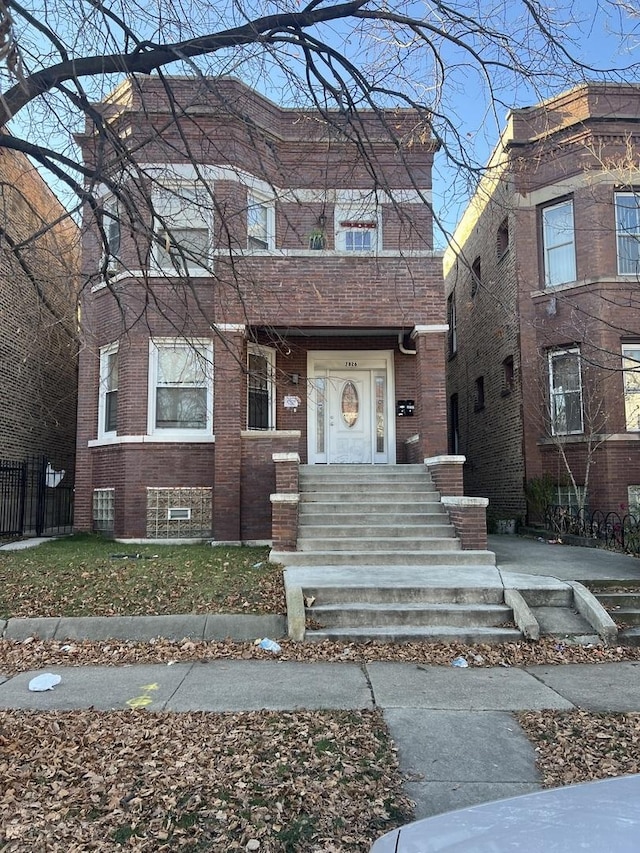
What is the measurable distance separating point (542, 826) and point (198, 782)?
2361mm

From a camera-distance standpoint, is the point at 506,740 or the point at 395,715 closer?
the point at 506,740

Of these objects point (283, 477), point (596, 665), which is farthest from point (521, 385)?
point (596, 665)

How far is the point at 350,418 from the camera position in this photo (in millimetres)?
13055

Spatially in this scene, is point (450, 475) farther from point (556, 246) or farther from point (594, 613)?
point (556, 246)

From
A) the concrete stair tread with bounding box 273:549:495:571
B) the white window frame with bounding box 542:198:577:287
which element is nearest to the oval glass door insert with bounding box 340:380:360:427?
the concrete stair tread with bounding box 273:549:495:571

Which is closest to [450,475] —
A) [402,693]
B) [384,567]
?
[384,567]

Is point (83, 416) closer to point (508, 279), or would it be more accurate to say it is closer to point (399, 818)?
point (508, 279)

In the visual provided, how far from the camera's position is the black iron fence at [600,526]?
10586 millimetres

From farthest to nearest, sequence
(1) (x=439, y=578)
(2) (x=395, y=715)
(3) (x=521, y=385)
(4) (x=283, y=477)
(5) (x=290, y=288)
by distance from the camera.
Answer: (3) (x=521, y=385), (5) (x=290, y=288), (4) (x=283, y=477), (1) (x=439, y=578), (2) (x=395, y=715)

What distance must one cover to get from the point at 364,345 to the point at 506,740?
31.2ft

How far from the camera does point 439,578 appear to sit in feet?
25.6

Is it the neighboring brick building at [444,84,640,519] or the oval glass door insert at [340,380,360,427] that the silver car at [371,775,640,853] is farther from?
the oval glass door insert at [340,380,360,427]

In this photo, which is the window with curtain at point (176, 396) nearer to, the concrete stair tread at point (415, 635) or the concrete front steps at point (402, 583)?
the concrete front steps at point (402, 583)

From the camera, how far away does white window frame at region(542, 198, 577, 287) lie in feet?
45.8
